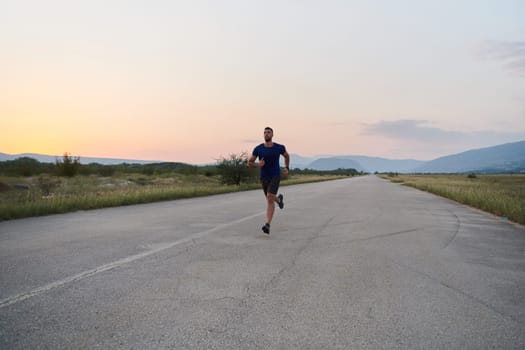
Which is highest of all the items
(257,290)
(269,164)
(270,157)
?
(270,157)

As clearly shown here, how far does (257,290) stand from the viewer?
385cm

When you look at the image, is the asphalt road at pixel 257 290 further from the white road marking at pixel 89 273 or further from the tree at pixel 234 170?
the tree at pixel 234 170

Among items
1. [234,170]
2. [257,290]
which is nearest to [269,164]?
[257,290]

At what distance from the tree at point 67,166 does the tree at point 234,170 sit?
57.9 ft

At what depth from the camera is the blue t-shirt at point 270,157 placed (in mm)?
7605

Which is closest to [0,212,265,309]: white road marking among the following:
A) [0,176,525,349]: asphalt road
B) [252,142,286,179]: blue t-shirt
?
[0,176,525,349]: asphalt road

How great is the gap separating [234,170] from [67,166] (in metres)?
19.5

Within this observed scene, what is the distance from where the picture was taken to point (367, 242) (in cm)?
671

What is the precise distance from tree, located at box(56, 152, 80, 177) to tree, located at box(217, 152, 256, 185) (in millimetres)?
17634

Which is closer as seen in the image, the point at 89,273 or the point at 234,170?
the point at 89,273

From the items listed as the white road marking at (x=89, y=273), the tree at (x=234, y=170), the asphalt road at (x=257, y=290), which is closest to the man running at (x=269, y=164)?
the asphalt road at (x=257, y=290)

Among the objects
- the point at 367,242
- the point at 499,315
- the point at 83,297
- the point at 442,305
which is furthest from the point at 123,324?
the point at 367,242

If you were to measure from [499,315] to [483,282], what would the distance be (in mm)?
1184

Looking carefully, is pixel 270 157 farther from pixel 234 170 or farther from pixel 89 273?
pixel 234 170
